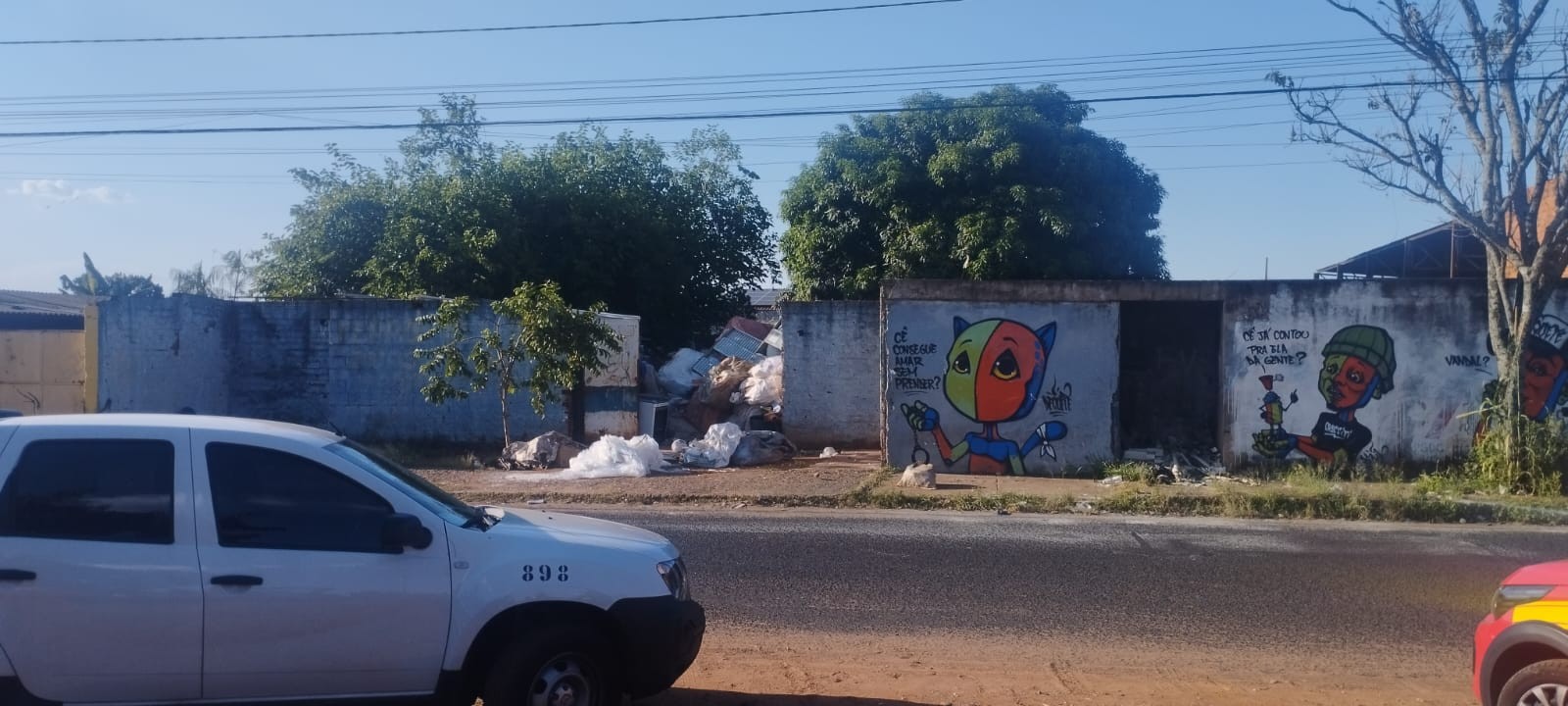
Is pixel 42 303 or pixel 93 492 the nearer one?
pixel 93 492

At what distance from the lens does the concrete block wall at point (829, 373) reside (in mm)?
19516

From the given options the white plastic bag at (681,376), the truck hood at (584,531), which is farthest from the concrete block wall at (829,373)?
the truck hood at (584,531)

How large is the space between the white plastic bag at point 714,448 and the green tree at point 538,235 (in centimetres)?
850

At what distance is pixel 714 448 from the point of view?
57.5 feet

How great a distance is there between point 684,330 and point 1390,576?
797 inches

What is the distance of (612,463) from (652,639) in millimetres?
11100

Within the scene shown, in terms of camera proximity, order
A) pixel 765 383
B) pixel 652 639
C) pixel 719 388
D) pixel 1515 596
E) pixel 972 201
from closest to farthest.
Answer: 1. pixel 652 639
2. pixel 1515 596
3. pixel 765 383
4. pixel 719 388
5. pixel 972 201

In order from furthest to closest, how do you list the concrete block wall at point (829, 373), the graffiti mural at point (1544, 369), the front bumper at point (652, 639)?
1. the concrete block wall at point (829, 373)
2. the graffiti mural at point (1544, 369)
3. the front bumper at point (652, 639)

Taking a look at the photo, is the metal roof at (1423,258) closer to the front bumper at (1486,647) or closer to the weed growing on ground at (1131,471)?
the weed growing on ground at (1131,471)

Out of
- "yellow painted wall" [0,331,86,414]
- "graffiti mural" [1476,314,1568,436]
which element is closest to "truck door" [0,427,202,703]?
"yellow painted wall" [0,331,86,414]

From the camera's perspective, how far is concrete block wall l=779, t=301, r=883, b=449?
1952cm

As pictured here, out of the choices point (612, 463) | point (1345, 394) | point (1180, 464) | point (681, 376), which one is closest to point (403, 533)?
point (612, 463)

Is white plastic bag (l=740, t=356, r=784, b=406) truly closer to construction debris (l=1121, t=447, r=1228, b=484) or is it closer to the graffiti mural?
construction debris (l=1121, t=447, r=1228, b=484)

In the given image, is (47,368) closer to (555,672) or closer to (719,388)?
(719,388)
